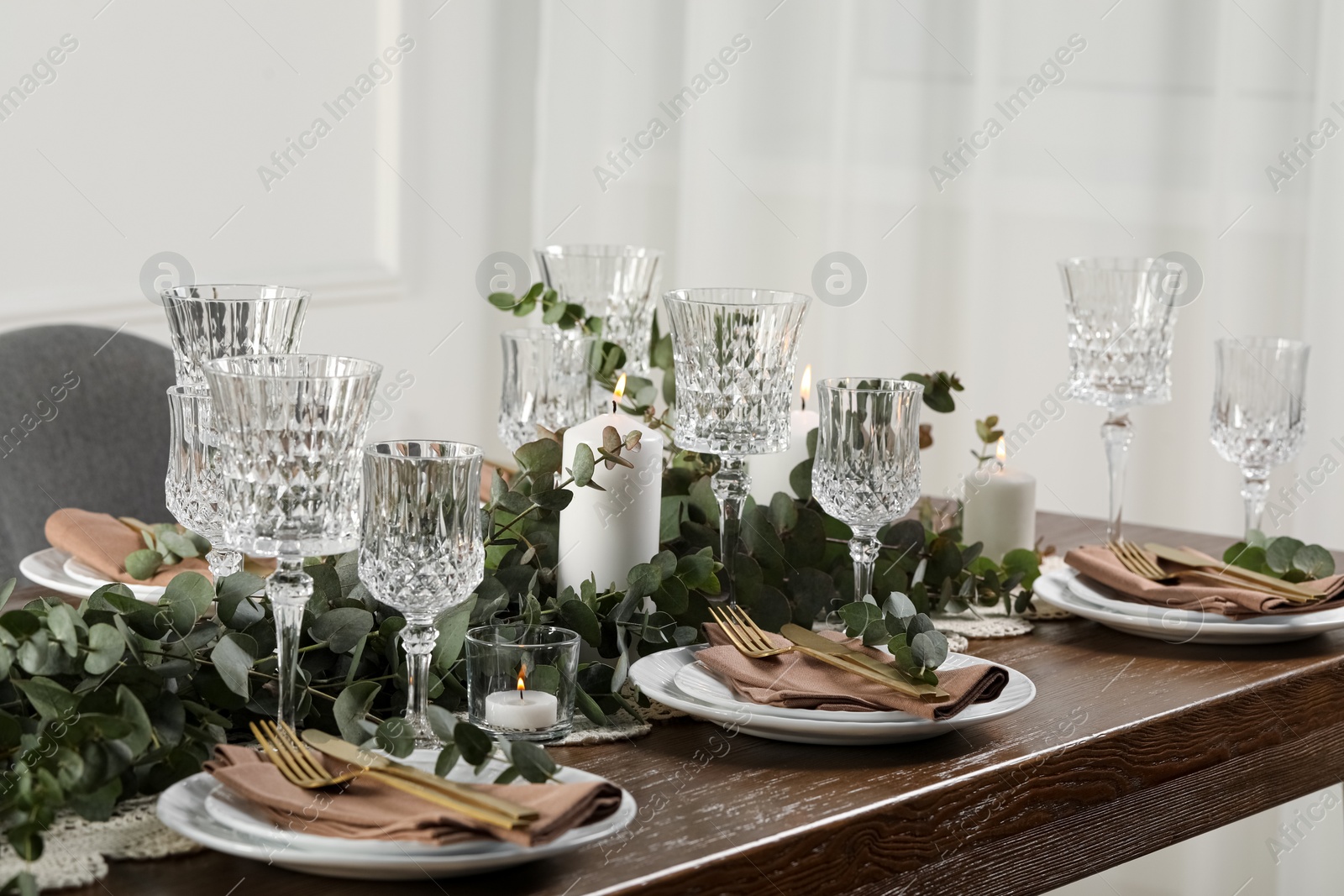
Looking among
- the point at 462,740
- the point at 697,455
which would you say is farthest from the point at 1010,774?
the point at 697,455

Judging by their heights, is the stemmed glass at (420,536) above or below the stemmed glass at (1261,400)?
below

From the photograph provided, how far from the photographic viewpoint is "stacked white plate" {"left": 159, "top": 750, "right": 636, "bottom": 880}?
76 centimetres

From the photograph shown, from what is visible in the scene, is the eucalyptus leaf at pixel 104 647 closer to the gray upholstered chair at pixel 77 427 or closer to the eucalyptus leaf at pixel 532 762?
the eucalyptus leaf at pixel 532 762

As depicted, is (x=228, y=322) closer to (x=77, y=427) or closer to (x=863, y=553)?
(x=863, y=553)

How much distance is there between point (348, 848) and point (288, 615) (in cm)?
21

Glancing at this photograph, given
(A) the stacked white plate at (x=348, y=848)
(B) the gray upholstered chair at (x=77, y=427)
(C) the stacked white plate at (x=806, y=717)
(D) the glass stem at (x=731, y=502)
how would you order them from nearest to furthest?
(A) the stacked white plate at (x=348, y=848) < (C) the stacked white plate at (x=806, y=717) < (D) the glass stem at (x=731, y=502) < (B) the gray upholstered chair at (x=77, y=427)

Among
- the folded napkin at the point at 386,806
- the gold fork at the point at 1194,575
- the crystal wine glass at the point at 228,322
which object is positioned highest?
Answer: the crystal wine glass at the point at 228,322

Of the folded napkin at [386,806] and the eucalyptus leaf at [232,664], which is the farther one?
the eucalyptus leaf at [232,664]

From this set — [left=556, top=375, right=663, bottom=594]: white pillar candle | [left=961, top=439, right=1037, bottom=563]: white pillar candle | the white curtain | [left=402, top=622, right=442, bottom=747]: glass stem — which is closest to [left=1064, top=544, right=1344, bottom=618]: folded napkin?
[left=961, top=439, right=1037, bottom=563]: white pillar candle

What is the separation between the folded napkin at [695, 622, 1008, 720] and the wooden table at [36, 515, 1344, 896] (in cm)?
3

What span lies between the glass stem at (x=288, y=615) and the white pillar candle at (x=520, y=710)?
0.14 metres

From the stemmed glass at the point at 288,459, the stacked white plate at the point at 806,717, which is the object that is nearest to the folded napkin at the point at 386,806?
the stemmed glass at the point at 288,459

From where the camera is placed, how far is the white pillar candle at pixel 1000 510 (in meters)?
1.58

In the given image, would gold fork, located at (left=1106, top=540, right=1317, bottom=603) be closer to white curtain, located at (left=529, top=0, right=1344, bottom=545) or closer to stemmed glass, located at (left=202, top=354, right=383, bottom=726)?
stemmed glass, located at (left=202, top=354, right=383, bottom=726)
